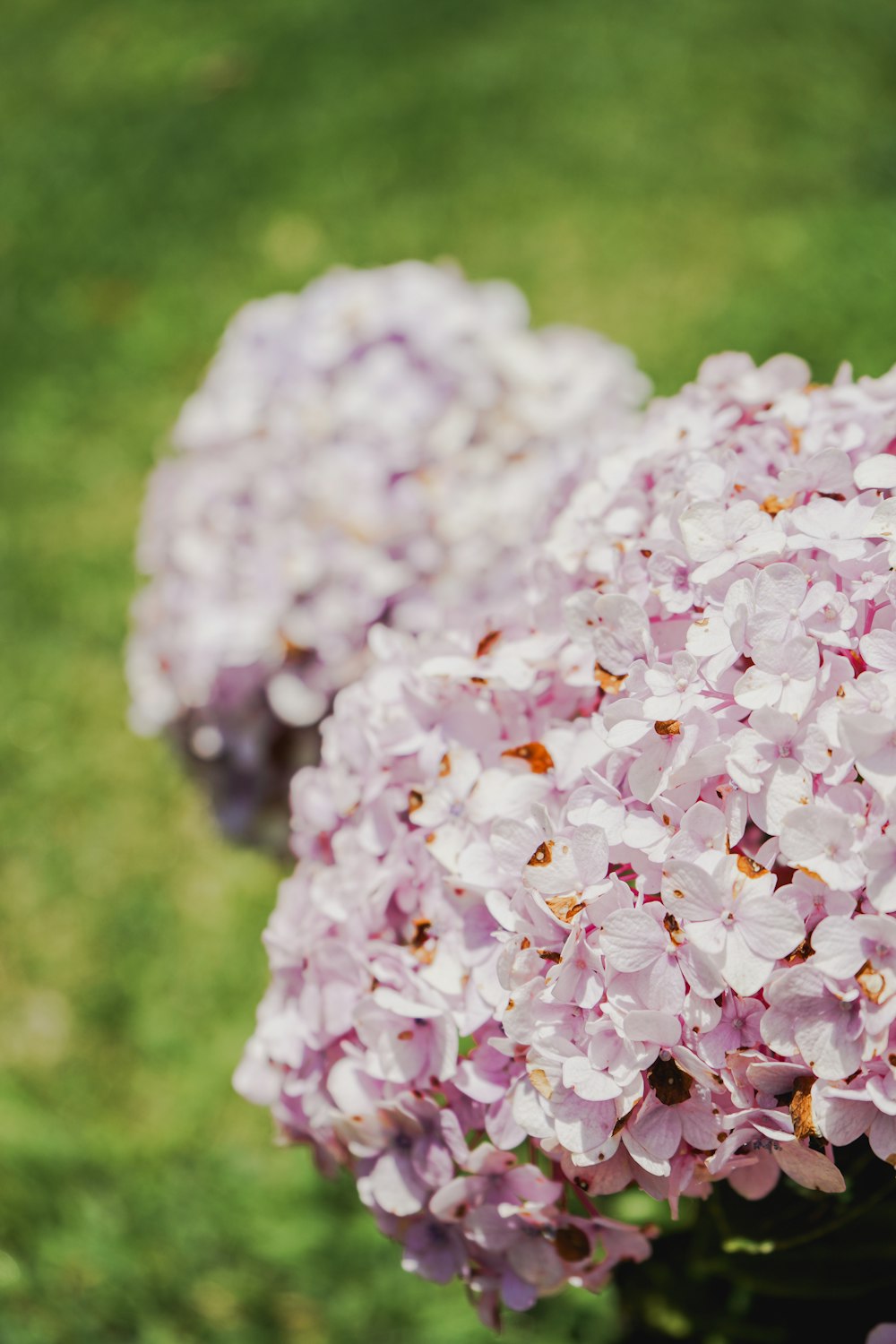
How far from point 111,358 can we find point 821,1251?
4949mm

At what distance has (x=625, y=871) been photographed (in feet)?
3.80

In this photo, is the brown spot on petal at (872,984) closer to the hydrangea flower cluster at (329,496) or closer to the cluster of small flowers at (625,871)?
the cluster of small flowers at (625,871)

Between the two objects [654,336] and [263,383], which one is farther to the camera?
[654,336]

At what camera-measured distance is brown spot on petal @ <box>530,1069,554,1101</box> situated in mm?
1044

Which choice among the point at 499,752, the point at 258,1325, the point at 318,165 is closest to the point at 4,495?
the point at 318,165

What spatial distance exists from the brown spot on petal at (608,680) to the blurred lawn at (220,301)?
1.51m

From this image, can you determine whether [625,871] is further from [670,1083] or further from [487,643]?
[487,643]

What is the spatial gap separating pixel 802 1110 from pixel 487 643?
61cm

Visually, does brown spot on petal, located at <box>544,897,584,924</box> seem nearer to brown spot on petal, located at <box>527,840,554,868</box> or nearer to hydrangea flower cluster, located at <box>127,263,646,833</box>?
brown spot on petal, located at <box>527,840,554,868</box>

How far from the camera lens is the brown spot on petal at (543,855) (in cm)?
108

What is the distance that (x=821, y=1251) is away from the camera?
133 centimetres

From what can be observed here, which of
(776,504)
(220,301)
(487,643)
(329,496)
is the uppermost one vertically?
(220,301)

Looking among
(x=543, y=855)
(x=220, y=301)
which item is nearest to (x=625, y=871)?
(x=543, y=855)

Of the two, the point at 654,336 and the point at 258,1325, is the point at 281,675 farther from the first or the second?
the point at 654,336
